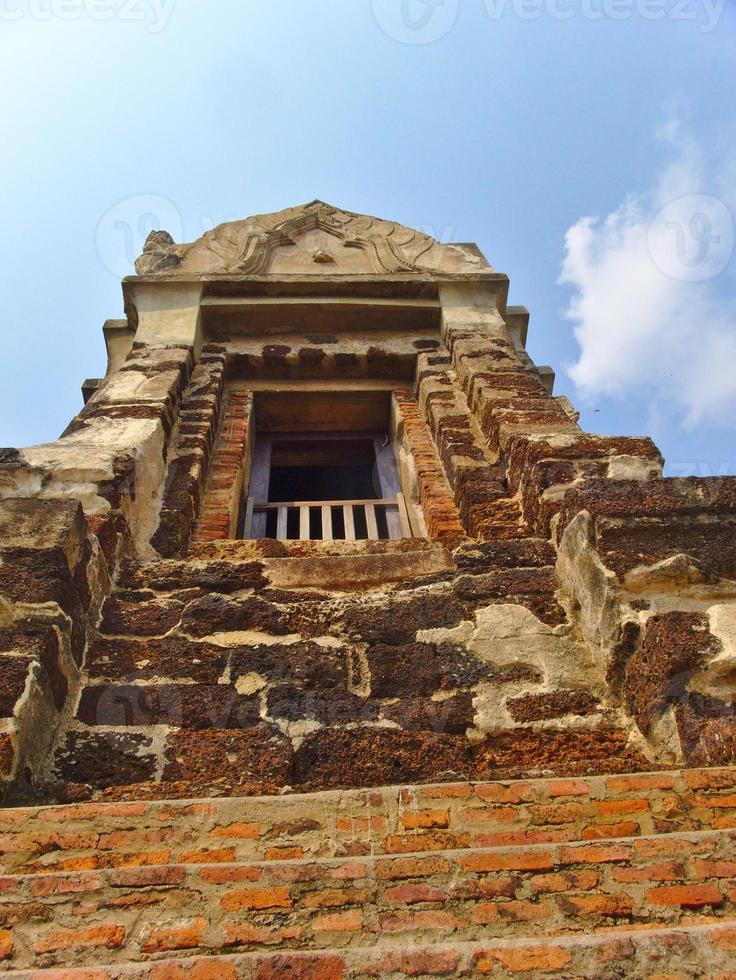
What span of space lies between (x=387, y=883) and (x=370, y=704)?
32.3 inches

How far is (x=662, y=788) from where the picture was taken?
1885 millimetres

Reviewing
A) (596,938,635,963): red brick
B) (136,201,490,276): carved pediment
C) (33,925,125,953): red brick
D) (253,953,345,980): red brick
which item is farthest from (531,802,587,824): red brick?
(136,201,490,276): carved pediment

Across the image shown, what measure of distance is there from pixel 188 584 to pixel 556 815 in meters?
1.74

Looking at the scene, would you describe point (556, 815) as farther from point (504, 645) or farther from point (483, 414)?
point (483, 414)

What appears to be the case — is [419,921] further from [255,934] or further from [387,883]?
[255,934]

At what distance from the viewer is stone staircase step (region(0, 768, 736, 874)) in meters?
1.77

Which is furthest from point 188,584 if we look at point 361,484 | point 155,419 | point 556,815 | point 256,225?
point 256,225

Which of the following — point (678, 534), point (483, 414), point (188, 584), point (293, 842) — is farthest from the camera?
point (483, 414)

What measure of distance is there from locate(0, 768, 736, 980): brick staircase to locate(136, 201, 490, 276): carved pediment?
4480mm

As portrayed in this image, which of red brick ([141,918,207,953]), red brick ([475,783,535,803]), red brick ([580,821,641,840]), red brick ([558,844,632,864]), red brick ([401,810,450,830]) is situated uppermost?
red brick ([475,783,535,803])

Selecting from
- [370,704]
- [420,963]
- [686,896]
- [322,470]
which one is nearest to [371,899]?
[420,963]

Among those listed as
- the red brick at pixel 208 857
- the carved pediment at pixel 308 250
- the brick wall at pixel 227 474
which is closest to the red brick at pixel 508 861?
the red brick at pixel 208 857

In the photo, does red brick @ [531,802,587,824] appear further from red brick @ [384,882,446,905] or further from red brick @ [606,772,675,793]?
red brick @ [384,882,446,905]

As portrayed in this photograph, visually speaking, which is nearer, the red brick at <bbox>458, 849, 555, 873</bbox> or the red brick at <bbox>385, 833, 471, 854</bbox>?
the red brick at <bbox>458, 849, 555, 873</bbox>
